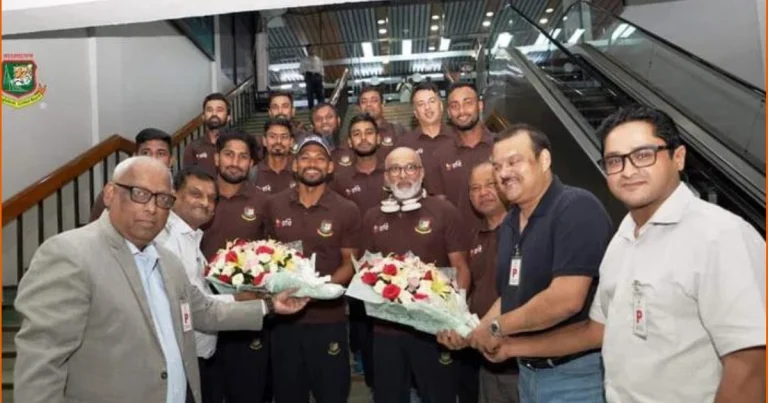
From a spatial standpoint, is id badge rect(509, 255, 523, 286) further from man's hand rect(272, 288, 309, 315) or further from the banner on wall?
the banner on wall

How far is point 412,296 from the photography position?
9.55ft

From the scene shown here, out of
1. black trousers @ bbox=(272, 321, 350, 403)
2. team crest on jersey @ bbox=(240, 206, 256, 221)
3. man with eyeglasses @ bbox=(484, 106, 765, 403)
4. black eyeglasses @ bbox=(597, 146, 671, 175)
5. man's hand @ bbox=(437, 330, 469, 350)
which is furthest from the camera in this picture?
team crest on jersey @ bbox=(240, 206, 256, 221)

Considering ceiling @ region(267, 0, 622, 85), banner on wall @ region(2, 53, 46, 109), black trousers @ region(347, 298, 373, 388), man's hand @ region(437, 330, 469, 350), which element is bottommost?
black trousers @ region(347, 298, 373, 388)

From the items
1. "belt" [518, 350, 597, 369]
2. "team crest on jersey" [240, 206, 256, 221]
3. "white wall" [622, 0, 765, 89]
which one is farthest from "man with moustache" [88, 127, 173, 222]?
"white wall" [622, 0, 765, 89]

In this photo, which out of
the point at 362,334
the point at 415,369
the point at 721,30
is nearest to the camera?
the point at 415,369

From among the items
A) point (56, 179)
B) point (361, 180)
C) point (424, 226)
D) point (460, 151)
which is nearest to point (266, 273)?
point (424, 226)

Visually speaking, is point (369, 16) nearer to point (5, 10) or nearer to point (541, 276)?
point (5, 10)

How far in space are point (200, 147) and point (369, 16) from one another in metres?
13.8

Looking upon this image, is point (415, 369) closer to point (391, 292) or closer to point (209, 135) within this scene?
point (391, 292)

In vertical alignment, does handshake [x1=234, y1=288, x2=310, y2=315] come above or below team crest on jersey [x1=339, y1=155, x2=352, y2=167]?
below

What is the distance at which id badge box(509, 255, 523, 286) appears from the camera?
2.54 meters

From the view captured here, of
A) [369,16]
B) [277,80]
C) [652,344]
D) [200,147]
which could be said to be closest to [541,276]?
[652,344]

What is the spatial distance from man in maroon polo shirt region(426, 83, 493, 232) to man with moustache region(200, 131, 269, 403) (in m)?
1.39

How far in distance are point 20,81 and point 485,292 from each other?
212 inches
